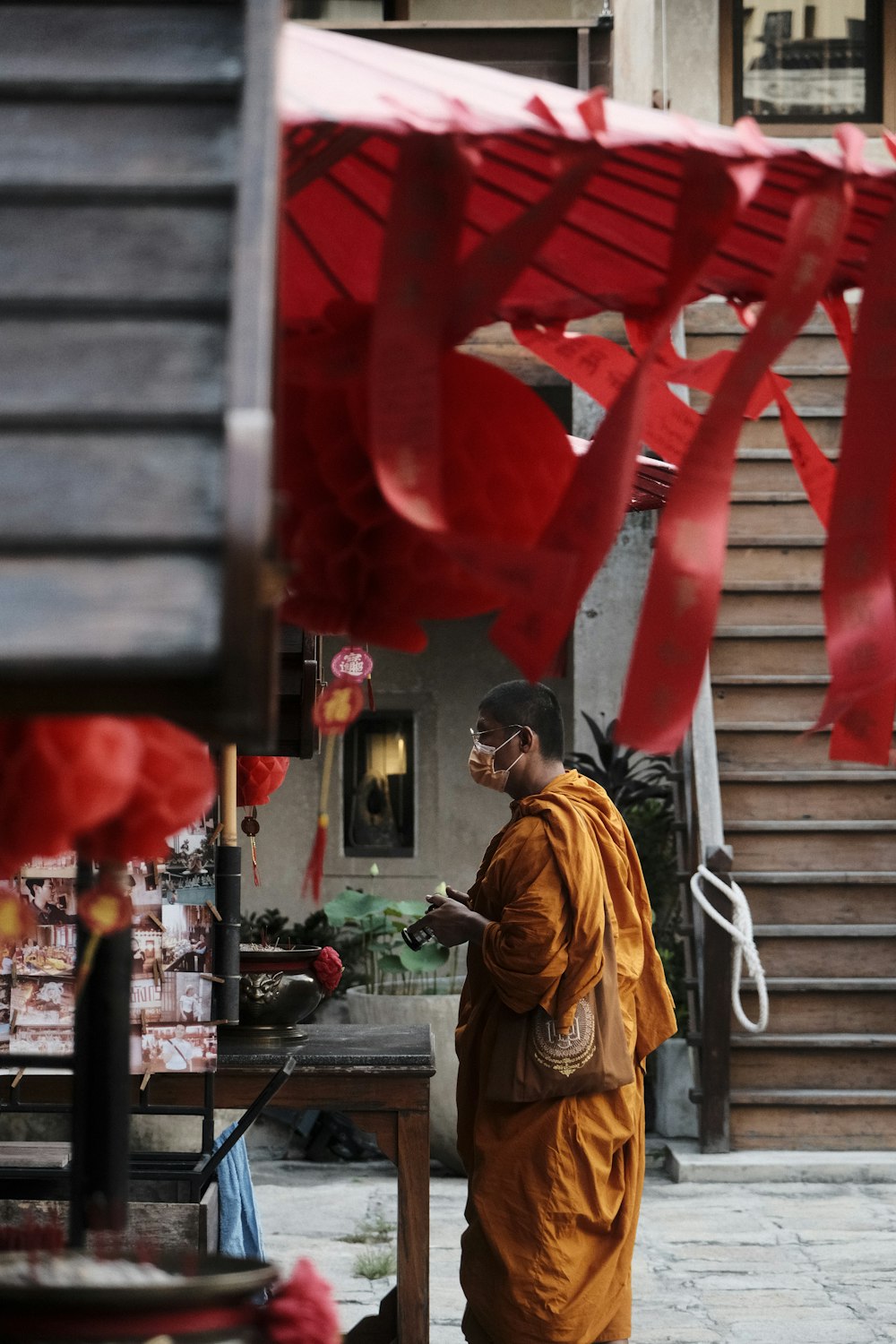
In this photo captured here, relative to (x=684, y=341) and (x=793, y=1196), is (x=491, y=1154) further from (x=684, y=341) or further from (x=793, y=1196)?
(x=684, y=341)

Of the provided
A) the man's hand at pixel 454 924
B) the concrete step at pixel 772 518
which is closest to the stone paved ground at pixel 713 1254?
the man's hand at pixel 454 924

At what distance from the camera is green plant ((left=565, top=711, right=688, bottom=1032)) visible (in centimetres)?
786

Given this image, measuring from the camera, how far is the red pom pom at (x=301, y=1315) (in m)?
1.18

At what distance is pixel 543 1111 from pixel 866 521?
8.76 ft

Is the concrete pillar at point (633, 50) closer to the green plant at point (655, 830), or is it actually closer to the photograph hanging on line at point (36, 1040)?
the green plant at point (655, 830)

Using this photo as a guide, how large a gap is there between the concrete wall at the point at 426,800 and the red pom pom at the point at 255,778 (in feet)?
18.7

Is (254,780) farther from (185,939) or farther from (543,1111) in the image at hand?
(543,1111)

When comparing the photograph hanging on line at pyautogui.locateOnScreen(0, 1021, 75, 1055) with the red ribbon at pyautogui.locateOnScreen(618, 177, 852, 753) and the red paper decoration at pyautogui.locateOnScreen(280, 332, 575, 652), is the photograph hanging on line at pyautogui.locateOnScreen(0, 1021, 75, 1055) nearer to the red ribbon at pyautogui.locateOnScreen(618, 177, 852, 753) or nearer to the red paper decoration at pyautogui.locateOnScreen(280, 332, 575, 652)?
the red paper decoration at pyautogui.locateOnScreen(280, 332, 575, 652)

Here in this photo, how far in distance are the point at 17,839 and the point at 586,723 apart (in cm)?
748

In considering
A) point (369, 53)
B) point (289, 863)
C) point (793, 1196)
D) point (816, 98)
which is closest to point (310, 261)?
point (369, 53)

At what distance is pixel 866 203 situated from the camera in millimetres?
1377

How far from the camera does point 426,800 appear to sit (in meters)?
9.81

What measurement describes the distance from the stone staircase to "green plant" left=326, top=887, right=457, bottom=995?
5.78 ft

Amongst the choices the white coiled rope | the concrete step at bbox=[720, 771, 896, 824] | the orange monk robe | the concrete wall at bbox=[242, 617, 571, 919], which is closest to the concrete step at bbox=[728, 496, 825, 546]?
the concrete step at bbox=[720, 771, 896, 824]
